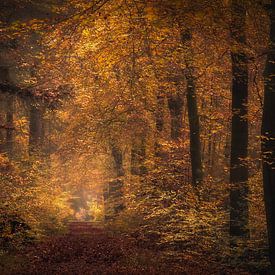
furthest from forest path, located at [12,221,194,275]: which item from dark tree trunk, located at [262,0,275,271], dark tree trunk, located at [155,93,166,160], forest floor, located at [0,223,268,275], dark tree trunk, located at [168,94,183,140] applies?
dark tree trunk, located at [168,94,183,140]

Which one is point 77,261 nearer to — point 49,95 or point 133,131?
point 49,95

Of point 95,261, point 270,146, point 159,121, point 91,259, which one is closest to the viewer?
point 270,146

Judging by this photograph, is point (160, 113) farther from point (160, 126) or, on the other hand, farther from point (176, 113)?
point (176, 113)

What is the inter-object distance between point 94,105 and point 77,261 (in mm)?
9792

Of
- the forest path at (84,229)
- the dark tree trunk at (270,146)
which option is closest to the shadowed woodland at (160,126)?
the dark tree trunk at (270,146)

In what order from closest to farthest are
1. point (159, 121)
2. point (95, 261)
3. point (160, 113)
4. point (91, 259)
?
point (95, 261) → point (91, 259) → point (160, 113) → point (159, 121)

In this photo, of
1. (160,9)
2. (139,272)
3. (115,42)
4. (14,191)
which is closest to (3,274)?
(139,272)

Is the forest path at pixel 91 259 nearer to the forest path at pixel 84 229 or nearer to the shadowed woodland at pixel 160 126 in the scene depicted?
the shadowed woodland at pixel 160 126

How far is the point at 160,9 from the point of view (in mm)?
8188

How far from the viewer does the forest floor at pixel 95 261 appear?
1024 cm

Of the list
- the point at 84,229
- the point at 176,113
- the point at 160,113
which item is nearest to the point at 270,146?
the point at 176,113

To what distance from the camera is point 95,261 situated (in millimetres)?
11930

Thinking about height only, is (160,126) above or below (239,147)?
above

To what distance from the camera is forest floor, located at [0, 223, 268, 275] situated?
10.2 meters
